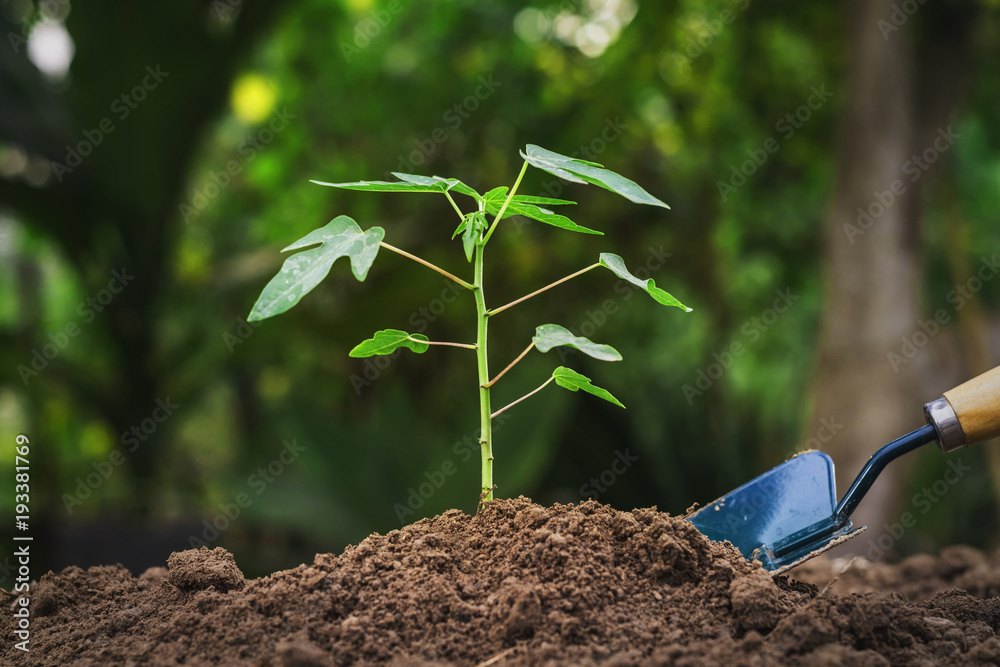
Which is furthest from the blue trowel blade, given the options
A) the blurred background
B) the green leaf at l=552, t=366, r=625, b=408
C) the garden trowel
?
the blurred background

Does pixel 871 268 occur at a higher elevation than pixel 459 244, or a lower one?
lower

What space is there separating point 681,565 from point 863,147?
5.80ft

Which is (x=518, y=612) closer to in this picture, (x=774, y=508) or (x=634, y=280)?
(x=634, y=280)

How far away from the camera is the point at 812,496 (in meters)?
0.86

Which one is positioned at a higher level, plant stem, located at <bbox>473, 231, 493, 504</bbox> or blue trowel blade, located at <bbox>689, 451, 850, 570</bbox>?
plant stem, located at <bbox>473, 231, 493, 504</bbox>

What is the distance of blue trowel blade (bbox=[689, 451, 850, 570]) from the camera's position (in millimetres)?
842

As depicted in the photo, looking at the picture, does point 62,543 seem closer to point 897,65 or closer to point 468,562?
point 468,562

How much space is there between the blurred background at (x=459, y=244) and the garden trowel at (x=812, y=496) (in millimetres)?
1023

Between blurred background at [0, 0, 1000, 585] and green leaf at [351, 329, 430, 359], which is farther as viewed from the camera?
blurred background at [0, 0, 1000, 585]

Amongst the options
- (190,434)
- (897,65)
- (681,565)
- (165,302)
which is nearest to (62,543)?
(165,302)

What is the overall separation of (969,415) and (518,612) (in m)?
0.54

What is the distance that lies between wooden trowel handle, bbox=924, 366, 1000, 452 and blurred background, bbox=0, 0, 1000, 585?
45.5 inches

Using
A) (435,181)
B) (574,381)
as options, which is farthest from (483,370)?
(435,181)

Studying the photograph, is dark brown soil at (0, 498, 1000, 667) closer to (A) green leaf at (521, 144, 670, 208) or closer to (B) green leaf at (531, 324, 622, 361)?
(B) green leaf at (531, 324, 622, 361)
